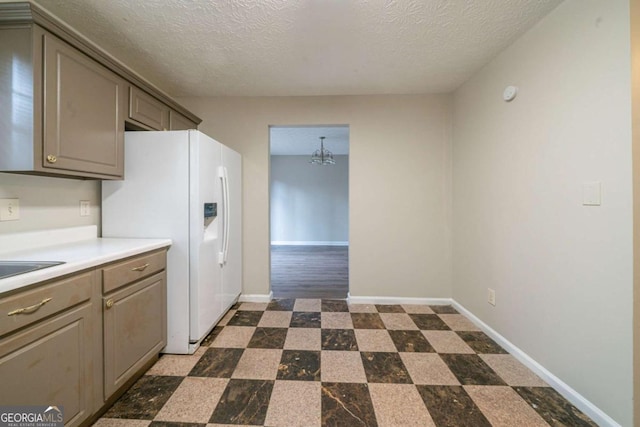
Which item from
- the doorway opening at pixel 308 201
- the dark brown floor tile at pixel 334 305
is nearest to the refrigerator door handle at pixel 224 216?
the dark brown floor tile at pixel 334 305

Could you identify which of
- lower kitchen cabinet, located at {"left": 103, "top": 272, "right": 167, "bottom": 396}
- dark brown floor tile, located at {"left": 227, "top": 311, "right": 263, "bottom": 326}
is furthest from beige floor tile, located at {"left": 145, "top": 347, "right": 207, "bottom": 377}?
dark brown floor tile, located at {"left": 227, "top": 311, "right": 263, "bottom": 326}

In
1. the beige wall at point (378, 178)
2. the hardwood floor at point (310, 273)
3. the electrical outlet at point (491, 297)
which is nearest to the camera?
the electrical outlet at point (491, 297)

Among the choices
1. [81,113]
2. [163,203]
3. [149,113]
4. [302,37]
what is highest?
[302,37]

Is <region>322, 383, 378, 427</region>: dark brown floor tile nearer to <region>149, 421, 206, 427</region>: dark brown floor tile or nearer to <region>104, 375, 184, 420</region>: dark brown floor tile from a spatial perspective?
<region>149, 421, 206, 427</region>: dark brown floor tile

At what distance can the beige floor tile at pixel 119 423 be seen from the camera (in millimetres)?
1249

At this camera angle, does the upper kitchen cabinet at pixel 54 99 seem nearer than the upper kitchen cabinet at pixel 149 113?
Yes

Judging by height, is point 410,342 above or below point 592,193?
below

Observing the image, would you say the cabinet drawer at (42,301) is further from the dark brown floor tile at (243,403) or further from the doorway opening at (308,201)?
the doorway opening at (308,201)

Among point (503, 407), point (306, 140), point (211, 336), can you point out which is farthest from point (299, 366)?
point (306, 140)

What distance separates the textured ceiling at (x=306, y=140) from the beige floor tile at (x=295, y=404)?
135 inches

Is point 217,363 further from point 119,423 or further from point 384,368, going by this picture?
point 384,368

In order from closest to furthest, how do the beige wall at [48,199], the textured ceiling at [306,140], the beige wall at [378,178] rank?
the beige wall at [48,199] < the beige wall at [378,178] < the textured ceiling at [306,140]

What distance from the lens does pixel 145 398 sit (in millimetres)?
1423

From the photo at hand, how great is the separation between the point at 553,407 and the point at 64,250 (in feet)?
9.74
